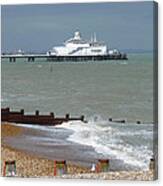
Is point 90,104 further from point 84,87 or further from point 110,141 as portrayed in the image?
point 110,141

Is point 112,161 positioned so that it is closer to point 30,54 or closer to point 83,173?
point 83,173

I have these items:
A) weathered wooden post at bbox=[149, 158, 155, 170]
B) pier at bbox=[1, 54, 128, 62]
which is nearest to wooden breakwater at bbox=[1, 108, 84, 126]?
pier at bbox=[1, 54, 128, 62]

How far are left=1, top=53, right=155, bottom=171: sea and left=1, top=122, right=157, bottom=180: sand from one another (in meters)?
0.03

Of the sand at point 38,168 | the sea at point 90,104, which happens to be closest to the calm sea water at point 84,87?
the sea at point 90,104

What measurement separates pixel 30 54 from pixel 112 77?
39 centimetres

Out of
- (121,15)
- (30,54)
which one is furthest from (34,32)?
(121,15)

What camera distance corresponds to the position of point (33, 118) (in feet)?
9.68

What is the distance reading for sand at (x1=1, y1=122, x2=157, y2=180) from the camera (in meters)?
2.83

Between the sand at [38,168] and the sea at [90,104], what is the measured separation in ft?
0.09

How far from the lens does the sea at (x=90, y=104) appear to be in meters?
2.83

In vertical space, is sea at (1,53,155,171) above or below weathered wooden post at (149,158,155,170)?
above

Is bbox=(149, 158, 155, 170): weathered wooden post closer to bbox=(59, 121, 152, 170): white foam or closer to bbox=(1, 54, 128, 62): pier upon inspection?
bbox=(59, 121, 152, 170): white foam

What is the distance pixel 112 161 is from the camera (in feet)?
9.39

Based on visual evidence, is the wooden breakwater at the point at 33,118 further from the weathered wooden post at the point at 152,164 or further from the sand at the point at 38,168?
the weathered wooden post at the point at 152,164
